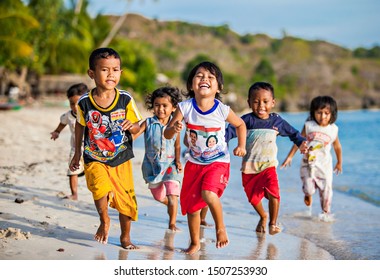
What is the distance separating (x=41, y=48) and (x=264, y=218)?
28.7m

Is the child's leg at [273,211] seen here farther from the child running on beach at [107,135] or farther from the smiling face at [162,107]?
the child running on beach at [107,135]

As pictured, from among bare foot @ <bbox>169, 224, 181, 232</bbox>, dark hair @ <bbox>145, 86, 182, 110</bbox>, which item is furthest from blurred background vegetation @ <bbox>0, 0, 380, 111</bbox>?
bare foot @ <bbox>169, 224, 181, 232</bbox>

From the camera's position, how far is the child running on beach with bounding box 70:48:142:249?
14.9 ft

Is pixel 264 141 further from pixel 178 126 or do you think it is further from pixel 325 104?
pixel 178 126

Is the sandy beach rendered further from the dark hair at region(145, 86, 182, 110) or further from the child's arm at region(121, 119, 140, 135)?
the dark hair at region(145, 86, 182, 110)

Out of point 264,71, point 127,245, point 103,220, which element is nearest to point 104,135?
point 103,220

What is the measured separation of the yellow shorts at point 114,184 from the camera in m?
4.57

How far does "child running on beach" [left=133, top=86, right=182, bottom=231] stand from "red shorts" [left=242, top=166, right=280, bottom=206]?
703 mm

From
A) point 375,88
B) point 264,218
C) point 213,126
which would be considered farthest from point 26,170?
point 375,88

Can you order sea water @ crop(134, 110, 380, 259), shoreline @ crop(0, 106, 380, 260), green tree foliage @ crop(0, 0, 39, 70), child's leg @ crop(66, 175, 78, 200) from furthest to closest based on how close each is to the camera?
green tree foliage @ crop(0, 0, 39, 70) < child's leg @ crop(66, 175, 78, 200) < sea water @ crop(134, 110, 380, 259) < shoreline @ crop(0, 106, 380, 260)
